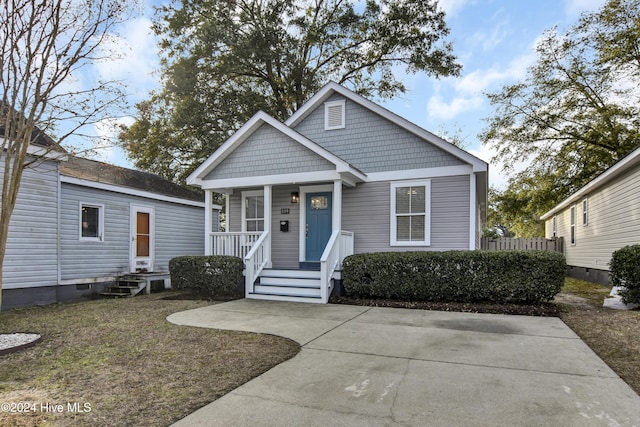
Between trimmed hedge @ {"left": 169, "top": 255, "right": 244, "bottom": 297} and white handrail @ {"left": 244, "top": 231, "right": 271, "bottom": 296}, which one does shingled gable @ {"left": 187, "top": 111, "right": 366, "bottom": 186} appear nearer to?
white handrail @ {"left": 244, "top": 231, "right": 271, "bottom": 296}

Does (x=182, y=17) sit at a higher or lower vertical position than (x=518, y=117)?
higher

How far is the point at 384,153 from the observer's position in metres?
9.81

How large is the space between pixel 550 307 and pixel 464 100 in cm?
1647

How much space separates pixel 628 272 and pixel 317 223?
657cm

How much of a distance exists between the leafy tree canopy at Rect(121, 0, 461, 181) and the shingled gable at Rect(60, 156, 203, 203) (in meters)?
4.22

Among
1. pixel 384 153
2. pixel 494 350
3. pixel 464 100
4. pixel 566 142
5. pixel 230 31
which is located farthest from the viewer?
pixel 464 100

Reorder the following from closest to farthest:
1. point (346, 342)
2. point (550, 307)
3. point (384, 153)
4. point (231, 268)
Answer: point (346, 342)
point (550, 307)
point (231, 268)
point (384, 153)

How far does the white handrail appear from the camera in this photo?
8984 mm

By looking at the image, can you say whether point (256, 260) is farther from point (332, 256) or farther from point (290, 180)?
point (290, 180)

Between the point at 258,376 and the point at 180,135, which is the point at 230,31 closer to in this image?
the point at 180,135

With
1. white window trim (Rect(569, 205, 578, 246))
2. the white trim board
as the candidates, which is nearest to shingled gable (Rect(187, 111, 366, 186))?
the white trim board

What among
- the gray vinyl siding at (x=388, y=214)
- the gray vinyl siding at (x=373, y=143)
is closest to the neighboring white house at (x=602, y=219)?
the gray vinyl siding at (x=388, y=214)

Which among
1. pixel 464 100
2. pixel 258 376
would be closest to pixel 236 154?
pixel 258 376

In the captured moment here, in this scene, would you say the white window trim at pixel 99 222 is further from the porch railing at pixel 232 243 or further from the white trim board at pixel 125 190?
the porch railing at pixel 232 243
